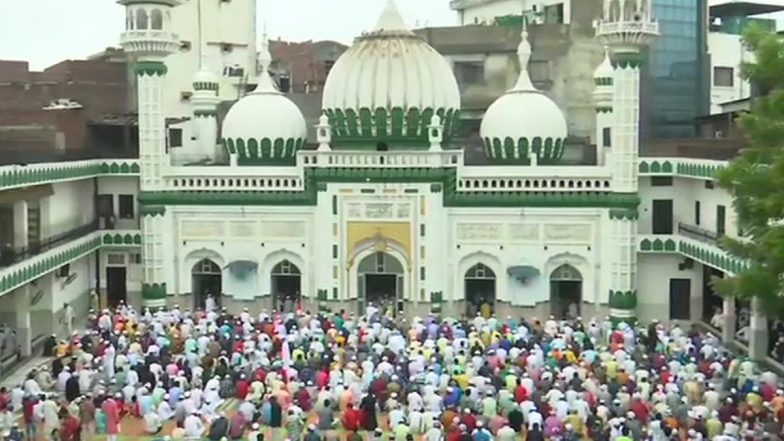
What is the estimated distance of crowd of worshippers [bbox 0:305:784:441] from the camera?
1716cm

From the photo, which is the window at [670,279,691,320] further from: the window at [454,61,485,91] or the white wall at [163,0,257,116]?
the white wall at [163,0,257,116]

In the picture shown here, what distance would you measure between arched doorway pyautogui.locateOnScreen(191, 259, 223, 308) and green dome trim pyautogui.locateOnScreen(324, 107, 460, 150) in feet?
15.5

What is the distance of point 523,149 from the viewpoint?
29.8m

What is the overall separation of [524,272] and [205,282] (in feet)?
28.3

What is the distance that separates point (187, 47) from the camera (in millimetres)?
41719

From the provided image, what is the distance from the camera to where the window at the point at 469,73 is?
1551 inches

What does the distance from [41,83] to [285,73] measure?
39.9 ft

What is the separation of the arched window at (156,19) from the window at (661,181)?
538 inches

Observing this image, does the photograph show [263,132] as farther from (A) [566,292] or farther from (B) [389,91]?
(A) [566,292]

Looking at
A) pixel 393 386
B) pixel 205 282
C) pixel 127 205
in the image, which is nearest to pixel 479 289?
pixel 205 282

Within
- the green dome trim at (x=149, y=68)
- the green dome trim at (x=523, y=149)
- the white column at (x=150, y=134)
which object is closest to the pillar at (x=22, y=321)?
the white column at (x=150, y=134)

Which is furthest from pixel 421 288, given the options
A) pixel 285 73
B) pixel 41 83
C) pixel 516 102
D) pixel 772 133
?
pixel 285 73

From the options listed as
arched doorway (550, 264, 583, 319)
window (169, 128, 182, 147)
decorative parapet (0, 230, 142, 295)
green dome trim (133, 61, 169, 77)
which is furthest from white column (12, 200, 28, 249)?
arched doorway (550, 264, 583, 319)

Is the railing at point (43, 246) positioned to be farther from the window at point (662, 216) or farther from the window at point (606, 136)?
the window at point (662, 216)
